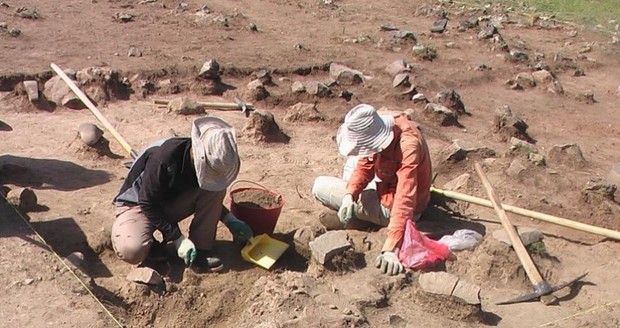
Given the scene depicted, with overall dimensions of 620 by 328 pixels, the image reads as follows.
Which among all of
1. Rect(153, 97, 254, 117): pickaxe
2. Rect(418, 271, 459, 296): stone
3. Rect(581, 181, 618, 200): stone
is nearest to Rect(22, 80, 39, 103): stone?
Rect(153, 97, 254, 117): pickaxe

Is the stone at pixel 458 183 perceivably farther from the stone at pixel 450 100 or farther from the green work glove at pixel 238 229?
the stone at pixel 450 100

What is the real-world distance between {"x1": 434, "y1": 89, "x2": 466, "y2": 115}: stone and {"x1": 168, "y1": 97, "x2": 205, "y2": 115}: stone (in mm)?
2709

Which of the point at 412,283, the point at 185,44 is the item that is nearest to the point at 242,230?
the point at 412,283

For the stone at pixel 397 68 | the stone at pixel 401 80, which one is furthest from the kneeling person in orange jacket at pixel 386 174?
the stone at pixel 397 68

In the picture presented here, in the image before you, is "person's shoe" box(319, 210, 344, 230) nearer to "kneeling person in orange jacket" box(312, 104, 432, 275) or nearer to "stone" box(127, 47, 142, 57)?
"kneeling person in orange jacket" box(312, 104, 432, 275)

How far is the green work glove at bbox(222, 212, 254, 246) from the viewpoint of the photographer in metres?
5.05

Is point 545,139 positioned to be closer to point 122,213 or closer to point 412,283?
point 412,283

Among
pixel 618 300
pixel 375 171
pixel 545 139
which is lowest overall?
pixel 545 139

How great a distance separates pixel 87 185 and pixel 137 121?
1475 millimetres

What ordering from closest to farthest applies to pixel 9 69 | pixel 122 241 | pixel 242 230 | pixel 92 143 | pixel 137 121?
pixel 122 241, pixel 242 230, pixel 92 143, pixel 137 121, pixel 9 69

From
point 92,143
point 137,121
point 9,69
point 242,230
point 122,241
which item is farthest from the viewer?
point 9,69

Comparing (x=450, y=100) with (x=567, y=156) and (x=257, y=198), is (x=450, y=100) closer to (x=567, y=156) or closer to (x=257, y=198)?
(x=567, y=156)

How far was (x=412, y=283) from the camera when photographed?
4797mm

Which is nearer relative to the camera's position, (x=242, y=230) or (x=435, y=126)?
(x=242, y=230)
